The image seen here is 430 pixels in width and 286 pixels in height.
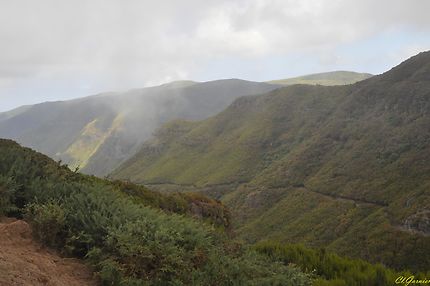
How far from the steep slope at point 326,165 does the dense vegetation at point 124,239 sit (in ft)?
191

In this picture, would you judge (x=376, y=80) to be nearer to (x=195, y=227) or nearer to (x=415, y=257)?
(x=415, y=257)

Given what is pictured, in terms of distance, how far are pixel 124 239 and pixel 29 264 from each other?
1.52 metres

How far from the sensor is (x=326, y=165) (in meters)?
110

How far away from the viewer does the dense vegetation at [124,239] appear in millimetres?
7180

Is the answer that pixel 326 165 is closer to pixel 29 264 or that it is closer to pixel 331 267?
pixel 331 267

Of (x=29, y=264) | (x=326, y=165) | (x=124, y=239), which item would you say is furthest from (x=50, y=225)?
(x=326, y=165)

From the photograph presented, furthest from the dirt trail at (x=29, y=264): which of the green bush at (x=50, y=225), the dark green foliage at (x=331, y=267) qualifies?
the dark green foliage at (x=331, y=267)

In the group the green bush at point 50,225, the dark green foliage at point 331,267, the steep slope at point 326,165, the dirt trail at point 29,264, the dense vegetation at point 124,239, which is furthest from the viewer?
the steep slope at point 326,165

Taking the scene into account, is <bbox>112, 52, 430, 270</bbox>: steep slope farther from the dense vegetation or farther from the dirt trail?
the dirt trail

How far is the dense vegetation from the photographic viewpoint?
7.18m

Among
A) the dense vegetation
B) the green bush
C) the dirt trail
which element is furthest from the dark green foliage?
the green bush

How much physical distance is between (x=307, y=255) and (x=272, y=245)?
3.62ft

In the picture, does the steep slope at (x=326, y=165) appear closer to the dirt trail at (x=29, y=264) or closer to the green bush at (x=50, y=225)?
the green bush at (x=50, y=225)

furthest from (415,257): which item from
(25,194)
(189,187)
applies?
(189,187)
